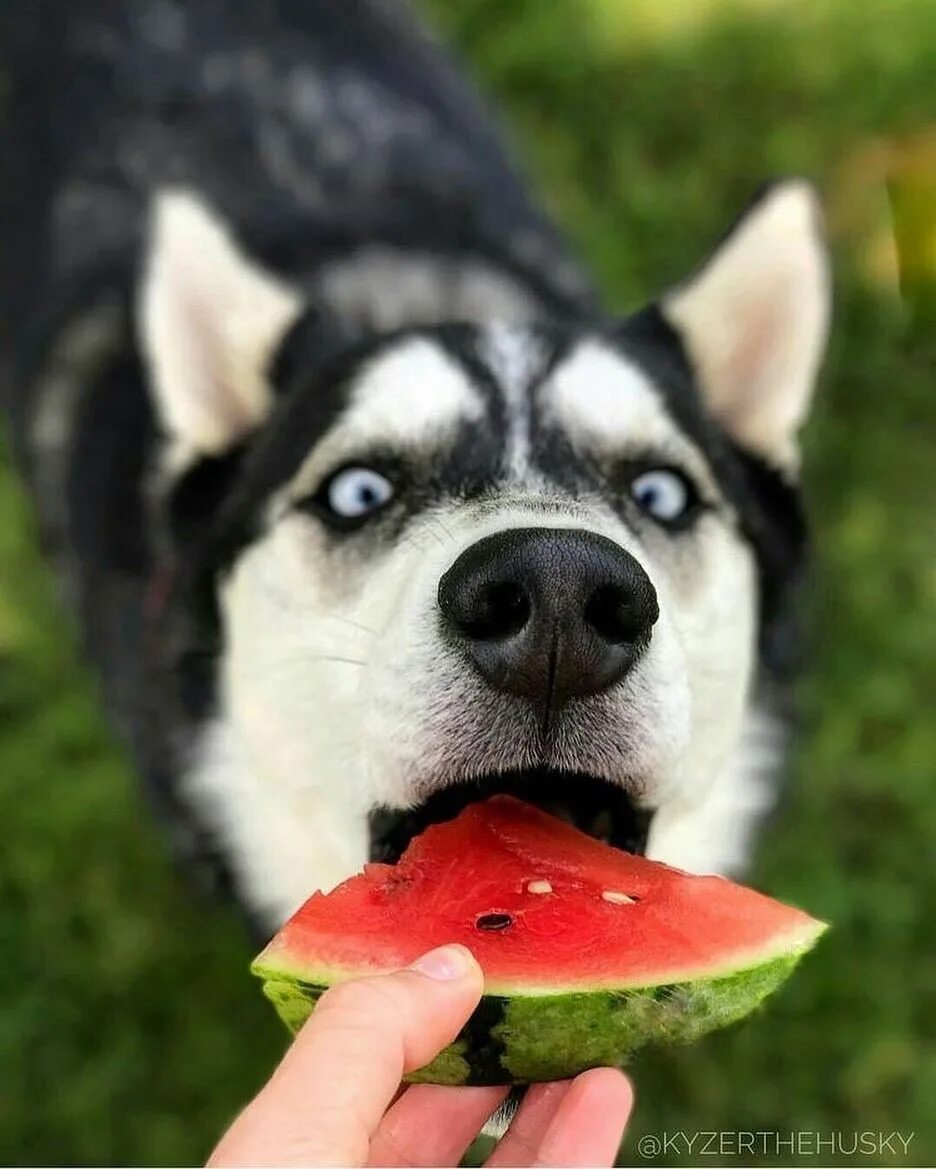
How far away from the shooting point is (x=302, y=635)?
1904 millimetres

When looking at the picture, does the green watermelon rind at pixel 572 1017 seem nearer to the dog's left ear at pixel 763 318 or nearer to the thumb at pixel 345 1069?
the thumb at pixel 345 1069

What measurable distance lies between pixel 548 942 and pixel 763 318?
1.43 meters

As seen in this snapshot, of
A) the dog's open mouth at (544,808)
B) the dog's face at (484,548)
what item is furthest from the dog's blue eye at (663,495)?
the dog's open mouth at (544,808)

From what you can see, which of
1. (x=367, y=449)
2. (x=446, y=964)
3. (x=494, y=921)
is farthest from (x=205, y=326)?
(x=446, y=964)

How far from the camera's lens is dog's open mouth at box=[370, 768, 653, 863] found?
1612mm

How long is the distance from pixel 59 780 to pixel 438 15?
358 cm

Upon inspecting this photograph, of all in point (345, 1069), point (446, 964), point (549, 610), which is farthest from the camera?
point (549, 610)

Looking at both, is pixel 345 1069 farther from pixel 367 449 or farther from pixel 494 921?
pixel 367 449

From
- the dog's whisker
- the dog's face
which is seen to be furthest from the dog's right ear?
the dog's whisker

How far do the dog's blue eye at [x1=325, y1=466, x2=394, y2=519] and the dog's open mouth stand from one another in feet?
1.80

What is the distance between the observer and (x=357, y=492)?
195 cm

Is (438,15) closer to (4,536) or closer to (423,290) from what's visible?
(423,290)

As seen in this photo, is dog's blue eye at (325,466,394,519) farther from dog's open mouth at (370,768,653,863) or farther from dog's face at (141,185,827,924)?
dog's open mouth at (370,768,653,863)

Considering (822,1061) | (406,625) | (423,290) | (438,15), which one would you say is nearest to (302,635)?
(406,625)
